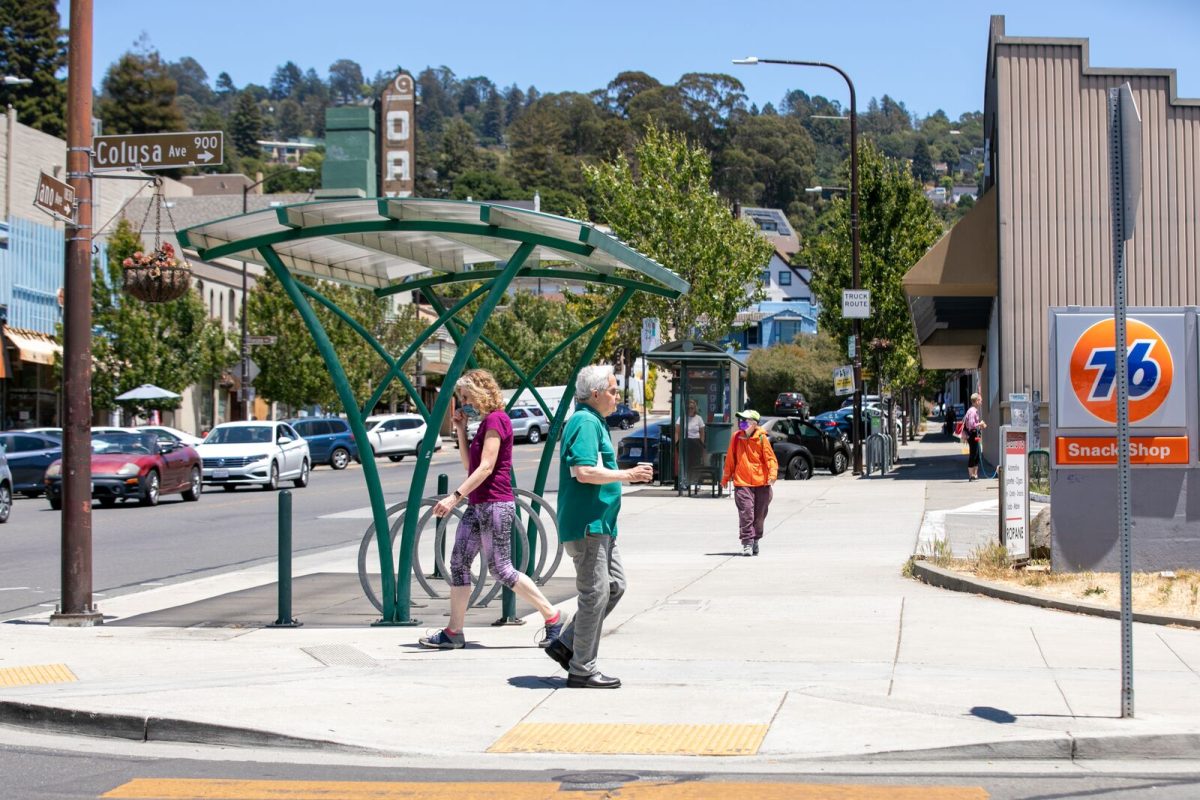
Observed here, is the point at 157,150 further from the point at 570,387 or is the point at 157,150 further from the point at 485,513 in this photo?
the point at 485,513

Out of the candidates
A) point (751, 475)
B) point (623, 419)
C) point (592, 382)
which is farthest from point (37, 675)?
point (623, 419)

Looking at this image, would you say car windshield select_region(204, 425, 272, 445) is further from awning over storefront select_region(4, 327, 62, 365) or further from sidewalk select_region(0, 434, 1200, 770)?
sidewalk select_region(0, 434, 1200, 770)

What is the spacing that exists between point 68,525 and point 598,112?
14973 centimetres

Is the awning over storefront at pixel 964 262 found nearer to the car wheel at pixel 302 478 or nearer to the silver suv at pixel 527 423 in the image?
the car wheel at pixel 302 478

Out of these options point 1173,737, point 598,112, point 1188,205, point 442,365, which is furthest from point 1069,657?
point 598,112

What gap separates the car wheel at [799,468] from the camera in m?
33.7

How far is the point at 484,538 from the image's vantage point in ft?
31.3

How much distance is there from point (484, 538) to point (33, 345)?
38.3m

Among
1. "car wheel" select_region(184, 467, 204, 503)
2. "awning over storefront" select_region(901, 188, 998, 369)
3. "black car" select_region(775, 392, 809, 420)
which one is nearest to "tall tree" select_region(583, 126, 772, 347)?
"awning over storefront" select_region(901, 188, 998, 369)

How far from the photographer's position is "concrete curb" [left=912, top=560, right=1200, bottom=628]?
35.9ft

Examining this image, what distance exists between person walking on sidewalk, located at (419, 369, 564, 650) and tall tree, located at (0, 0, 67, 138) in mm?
83787

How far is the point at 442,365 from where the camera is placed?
76.5m

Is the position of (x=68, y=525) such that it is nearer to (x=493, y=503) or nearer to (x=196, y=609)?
(x=196, y=609)

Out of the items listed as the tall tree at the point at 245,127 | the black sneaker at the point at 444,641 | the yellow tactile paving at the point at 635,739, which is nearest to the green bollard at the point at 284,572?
the black sneaker at the point at 444,641
